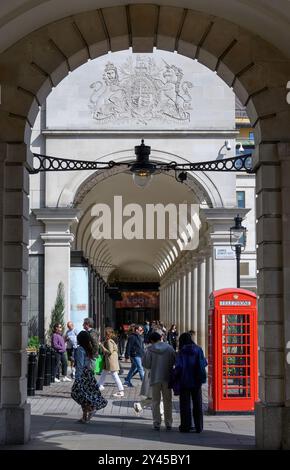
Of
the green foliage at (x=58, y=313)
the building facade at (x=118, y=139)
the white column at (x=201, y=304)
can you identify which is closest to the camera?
the green foliage at (x=58, y=313)

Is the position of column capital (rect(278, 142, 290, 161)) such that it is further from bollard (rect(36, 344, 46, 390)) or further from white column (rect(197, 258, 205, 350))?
white column (rect(197, 258, 205, 350))

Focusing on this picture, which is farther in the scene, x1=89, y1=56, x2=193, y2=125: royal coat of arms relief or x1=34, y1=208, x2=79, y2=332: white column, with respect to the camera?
x1=89, y1=56, x2=193, y2=125: royal coat of arms relief

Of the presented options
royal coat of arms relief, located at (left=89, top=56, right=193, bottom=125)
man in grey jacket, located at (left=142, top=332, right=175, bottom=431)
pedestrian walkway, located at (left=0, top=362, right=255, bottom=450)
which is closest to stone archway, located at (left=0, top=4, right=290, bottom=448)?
pedestrian walkway, located at (left=0, top=362, right=255, bottom=450)

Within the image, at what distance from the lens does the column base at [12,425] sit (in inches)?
483

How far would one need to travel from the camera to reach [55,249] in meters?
30.6

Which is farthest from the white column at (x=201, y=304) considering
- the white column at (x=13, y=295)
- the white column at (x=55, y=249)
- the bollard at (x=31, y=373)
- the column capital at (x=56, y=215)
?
the white column at (x=13, y=295)

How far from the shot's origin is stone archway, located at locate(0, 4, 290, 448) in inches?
487

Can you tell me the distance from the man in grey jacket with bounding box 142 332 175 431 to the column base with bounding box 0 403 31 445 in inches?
113

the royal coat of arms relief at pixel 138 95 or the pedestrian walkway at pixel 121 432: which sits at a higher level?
the royal coat of arms relief at pixel 138 95

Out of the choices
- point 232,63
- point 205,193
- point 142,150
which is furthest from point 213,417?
point 205,193

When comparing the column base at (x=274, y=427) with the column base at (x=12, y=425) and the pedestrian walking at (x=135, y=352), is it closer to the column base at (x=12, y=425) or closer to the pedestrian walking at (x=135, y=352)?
the column base at (x=12, y=425)

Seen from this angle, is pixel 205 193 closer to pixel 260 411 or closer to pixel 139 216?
pixel 139 216

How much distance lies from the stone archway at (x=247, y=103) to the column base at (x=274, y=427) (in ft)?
0.09
